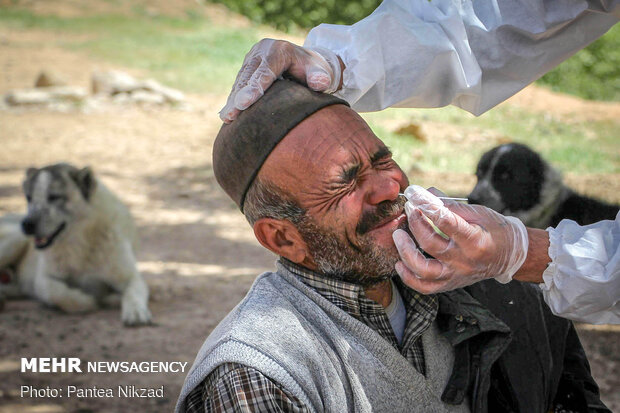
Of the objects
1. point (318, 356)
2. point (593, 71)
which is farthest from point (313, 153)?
point (593, 71)

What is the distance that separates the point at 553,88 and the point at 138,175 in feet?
46.0

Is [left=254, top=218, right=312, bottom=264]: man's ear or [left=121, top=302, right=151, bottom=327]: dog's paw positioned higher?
[left=254, top=218, right=312, bottom=264]: man's ear

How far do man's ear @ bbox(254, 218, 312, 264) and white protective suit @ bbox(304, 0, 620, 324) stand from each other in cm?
74

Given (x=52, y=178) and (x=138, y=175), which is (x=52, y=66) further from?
(x=52, y=178)

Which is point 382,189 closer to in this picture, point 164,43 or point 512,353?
point 512,353

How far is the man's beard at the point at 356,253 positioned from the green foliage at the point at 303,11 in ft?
69.5

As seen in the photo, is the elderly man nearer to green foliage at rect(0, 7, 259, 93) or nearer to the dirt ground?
the dirt ground

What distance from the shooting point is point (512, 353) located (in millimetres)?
2623

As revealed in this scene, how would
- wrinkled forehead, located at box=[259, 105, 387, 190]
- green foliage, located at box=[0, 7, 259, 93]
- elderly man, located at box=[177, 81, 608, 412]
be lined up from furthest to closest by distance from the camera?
green foliage, located at box=[0, 7, 259, 93], wrinkled forehead, located at box=[259, 105, 387, 190], elderly man, located at box=[177, 81, 608, 412]

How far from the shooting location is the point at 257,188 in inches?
97.9

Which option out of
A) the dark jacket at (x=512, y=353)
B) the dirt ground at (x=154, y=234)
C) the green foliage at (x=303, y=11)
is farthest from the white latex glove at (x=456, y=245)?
the green foliage at (x=303, y=11)

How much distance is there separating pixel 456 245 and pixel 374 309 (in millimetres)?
437

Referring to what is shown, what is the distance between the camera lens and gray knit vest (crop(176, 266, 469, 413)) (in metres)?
2.13

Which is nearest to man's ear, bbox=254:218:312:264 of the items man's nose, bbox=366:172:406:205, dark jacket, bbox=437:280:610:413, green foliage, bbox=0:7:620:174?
man's nose, bbox=366:172:406:205
